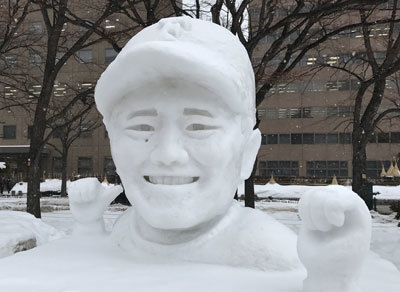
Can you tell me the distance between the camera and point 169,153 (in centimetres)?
227

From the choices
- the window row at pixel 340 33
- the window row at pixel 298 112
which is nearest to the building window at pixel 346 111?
the window row at pixel 298 112

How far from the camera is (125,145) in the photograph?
2.44 meters

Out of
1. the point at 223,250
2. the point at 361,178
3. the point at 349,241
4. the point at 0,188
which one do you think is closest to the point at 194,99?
the point at 223,250

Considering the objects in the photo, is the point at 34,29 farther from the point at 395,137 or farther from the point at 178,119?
the point at 395,137

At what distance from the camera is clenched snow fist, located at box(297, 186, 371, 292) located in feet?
5.34

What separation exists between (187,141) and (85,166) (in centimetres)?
3615

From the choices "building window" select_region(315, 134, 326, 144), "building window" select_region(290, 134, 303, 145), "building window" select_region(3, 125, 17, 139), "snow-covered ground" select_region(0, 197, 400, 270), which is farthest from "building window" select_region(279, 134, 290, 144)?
"building window" select_region(3, 125, 17, 139)

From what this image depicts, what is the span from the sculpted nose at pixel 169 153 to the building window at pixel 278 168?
1338 inches

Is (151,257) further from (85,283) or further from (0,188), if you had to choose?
(0,188)

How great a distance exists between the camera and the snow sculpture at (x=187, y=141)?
2.29 metres

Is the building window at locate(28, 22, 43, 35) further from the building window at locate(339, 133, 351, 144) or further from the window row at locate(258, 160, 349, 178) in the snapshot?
the building window at locate(339, 133, 351, 144)

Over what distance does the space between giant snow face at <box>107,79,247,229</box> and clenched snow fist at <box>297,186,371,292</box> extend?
728mm

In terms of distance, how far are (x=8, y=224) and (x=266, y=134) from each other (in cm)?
3073

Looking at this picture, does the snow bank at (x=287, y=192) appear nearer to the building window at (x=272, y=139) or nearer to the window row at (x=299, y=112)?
the window row at (x=299, y=112)
